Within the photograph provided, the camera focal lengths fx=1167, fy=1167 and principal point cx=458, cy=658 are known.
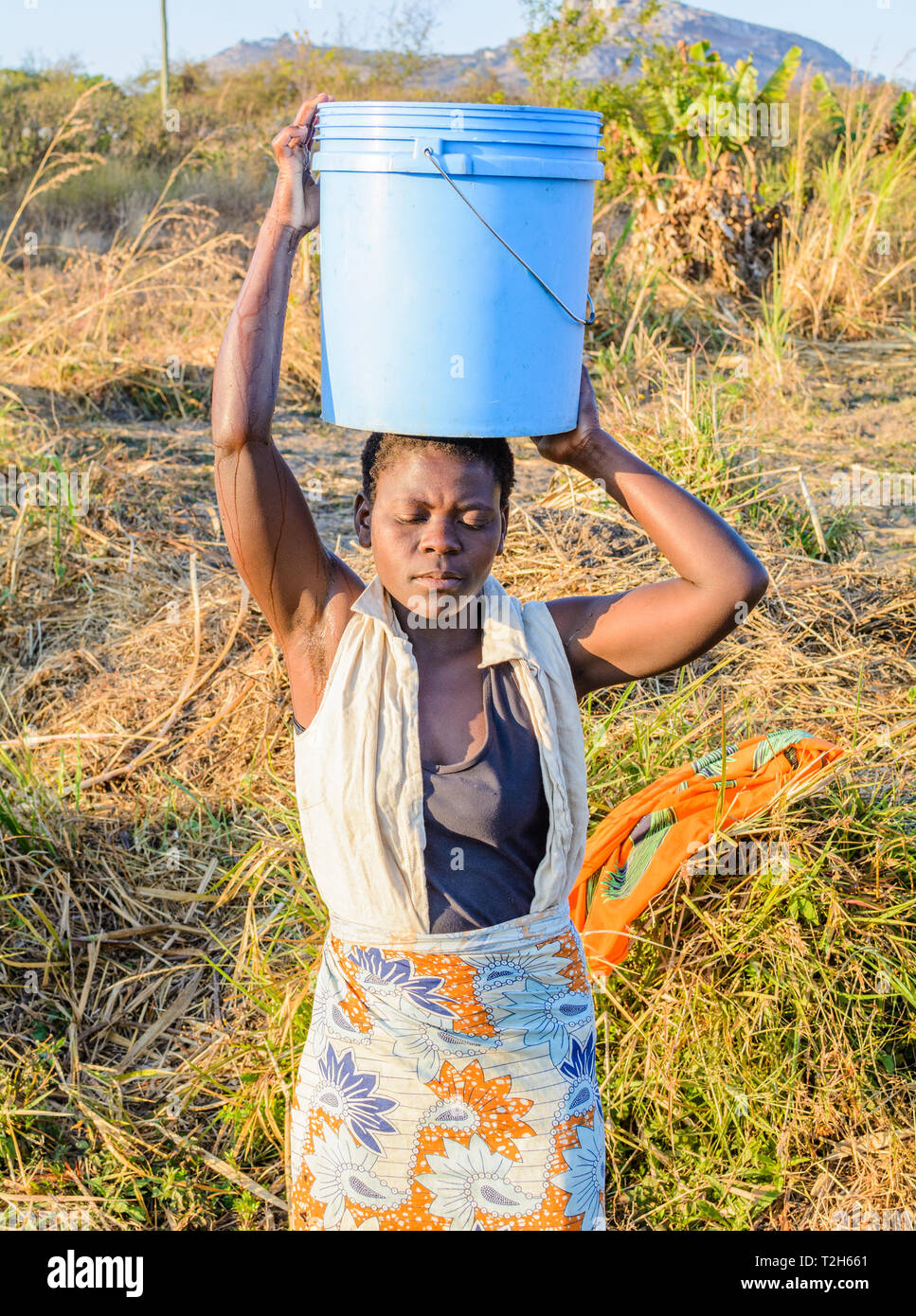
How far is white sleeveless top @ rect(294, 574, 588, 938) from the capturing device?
1.53 metres

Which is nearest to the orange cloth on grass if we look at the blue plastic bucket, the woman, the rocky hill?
the woman

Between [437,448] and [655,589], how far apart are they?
371 millimetres

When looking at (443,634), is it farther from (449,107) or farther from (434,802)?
(449,107)

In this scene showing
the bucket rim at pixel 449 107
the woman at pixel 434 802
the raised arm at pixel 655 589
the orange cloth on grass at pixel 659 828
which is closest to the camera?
the bucket rim at pixel 449 107

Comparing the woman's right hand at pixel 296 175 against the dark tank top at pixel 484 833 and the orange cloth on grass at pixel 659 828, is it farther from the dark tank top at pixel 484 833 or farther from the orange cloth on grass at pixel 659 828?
the orange cloth on grass at pixel 659 828

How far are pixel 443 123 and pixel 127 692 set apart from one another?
220 centimetres

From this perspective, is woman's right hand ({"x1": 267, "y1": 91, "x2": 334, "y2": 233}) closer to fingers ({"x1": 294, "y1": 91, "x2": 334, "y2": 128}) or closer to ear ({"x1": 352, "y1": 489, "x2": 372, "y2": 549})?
fingers ({"x1": 294, "y1": 91, "x2": 334, "y2": 128})

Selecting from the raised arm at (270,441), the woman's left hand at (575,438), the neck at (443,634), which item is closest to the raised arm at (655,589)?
the woman's left hand at (575,438)

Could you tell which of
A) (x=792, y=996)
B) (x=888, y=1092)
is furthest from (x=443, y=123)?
(x=888, y=1092)

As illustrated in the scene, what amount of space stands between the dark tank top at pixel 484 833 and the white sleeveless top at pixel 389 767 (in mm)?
23

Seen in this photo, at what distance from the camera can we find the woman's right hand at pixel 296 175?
60.9 inches

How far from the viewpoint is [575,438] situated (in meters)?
1.69

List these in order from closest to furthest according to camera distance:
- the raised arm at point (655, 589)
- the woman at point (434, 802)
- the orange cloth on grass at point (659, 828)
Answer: the woman at point (434, 802) < the raised arm at point (655, 589) < the orange cloth on grass at point (659, 828)

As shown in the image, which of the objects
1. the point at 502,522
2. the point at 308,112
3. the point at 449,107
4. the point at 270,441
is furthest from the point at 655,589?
the point at 308,112
